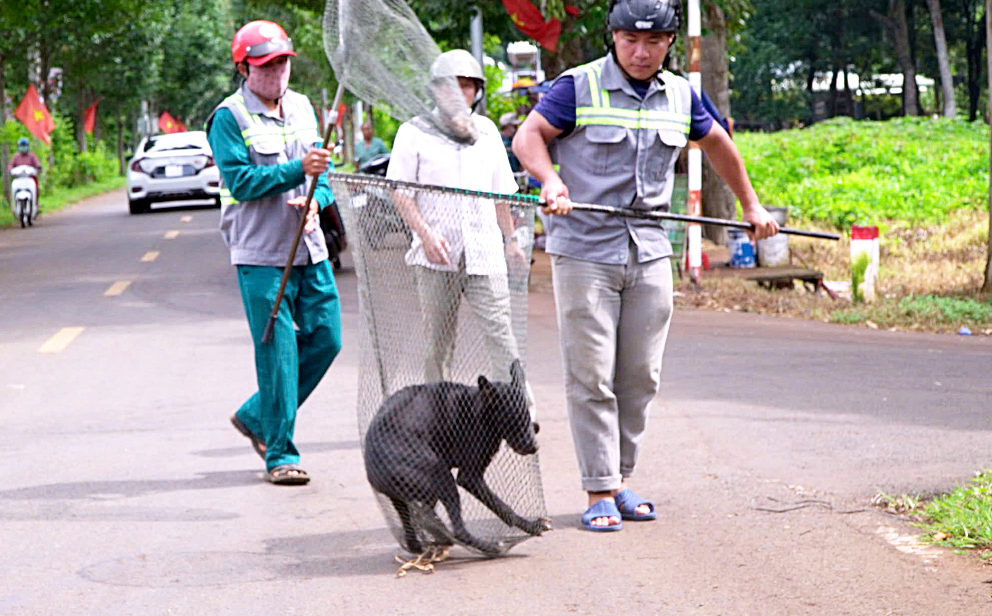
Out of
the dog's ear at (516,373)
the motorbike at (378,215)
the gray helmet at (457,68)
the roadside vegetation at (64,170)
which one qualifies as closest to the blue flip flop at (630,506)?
the dog's ear at (516,373)

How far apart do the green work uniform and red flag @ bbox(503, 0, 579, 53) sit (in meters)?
9.20

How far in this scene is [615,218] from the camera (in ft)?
16.8

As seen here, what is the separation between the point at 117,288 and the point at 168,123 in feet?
209

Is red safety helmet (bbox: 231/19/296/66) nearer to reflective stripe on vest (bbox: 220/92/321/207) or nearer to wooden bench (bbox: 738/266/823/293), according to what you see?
reflective stripe on vest (bbox: 220/92/321/207)

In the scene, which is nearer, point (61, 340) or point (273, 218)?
point (273, 218)

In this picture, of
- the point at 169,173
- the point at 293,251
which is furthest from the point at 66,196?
the point at 293,251

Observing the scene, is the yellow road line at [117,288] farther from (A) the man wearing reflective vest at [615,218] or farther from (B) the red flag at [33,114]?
(B) the red flag at [33,114]

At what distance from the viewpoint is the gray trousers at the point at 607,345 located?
5164 millimetres

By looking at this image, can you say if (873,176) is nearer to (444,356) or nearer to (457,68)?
(457,68)

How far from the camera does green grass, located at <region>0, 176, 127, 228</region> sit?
1095 inches

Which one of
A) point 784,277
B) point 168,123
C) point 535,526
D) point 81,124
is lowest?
point 784,277

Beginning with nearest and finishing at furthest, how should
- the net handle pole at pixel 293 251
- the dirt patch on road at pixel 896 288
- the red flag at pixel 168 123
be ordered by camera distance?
the net handle pole at pixel 293 251, the dirt patch on road at pixel 896 288, the red flag at pixel 168 123

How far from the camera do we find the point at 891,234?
1784 centimetres

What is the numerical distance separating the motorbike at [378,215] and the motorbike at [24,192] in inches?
852
